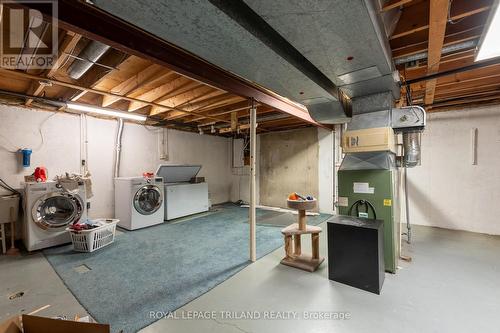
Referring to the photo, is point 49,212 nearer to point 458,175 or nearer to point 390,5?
point 390,5

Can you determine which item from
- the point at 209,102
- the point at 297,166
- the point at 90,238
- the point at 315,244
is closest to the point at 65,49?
the point at 209,102

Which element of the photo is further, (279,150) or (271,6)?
(279,150)

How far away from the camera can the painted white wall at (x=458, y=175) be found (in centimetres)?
399

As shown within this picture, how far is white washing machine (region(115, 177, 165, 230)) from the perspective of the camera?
4305 millimetres

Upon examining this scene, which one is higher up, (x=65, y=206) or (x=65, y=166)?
(x=65, y=166)

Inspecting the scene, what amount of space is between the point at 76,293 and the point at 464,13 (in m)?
4.27

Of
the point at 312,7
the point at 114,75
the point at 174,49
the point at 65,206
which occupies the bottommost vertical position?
the point at 65,206

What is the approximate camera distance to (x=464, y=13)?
162 centimetres

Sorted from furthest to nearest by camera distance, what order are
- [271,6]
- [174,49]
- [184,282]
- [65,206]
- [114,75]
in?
1. [65,206]
2. [114,75]
3. [184,282]
4. [174,49]
5. [271,6]

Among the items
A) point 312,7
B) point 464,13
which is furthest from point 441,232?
point 312,7

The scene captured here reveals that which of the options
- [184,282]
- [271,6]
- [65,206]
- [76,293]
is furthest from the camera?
[65,206]

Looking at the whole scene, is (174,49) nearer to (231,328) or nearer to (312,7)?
(312,7)

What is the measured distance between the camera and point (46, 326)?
1.08 meters

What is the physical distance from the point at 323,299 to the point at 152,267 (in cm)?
211
